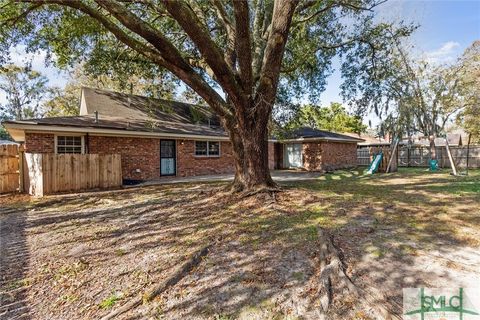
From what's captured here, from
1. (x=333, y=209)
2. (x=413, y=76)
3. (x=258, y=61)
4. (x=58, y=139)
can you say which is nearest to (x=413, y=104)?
(x=413, y=76)

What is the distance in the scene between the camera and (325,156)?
1822cm

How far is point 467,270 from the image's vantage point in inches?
118

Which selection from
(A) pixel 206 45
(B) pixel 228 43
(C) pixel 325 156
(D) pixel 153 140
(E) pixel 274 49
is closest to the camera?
(A) pixel 206 45

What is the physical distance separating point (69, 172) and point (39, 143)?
7.36 ft

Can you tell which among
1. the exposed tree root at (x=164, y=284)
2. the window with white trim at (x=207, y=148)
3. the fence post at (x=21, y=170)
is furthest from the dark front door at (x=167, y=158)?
the exposed tree root at (x=164, y=284)

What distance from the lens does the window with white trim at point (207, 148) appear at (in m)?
15.2

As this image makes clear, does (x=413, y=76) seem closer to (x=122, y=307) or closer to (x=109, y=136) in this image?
(x=109, y=136)

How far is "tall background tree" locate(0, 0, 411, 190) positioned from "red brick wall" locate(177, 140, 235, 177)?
446 centimetres

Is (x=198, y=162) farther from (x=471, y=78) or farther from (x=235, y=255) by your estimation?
(x=471, y=78)

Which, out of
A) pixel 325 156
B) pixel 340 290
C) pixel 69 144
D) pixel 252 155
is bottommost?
pixel 340 290

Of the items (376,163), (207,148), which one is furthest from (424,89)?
(207,148)

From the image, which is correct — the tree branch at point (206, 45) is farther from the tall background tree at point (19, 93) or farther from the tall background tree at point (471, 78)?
the tall background tree at point (19, 93)

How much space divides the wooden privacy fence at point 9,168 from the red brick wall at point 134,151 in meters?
2.51

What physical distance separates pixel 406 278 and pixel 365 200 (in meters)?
3.75
